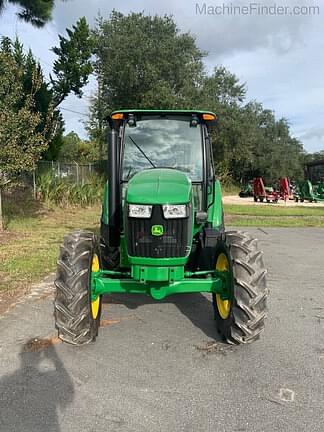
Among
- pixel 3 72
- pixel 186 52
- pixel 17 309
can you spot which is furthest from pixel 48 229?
pixel 186 52

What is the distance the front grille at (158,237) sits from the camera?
3727 mm

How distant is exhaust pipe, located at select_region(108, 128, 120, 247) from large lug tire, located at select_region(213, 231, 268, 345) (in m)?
1.18

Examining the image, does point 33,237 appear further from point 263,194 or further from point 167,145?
point 263,194

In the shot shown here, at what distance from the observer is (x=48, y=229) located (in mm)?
12078

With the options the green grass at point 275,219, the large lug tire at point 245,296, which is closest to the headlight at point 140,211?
the large lug tire at point 245,296

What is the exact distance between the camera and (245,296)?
3807mm

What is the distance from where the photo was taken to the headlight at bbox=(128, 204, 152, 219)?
12.1 feet

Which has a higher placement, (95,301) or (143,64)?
(143,64)

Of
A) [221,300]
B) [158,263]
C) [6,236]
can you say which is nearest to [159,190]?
[158,263]

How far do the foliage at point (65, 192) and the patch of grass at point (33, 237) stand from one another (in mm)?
430

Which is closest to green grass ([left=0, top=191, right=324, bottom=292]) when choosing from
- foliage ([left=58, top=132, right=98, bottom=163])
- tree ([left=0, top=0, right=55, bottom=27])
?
tree ([left=0, top=0, right=55, bottom=27])

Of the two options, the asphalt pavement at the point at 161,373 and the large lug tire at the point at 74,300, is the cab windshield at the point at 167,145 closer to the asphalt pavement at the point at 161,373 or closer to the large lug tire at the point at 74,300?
the large lug tire at the point at 74,300

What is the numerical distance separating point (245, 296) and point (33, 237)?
7.65 m

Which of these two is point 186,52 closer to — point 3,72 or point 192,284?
point 3,72
